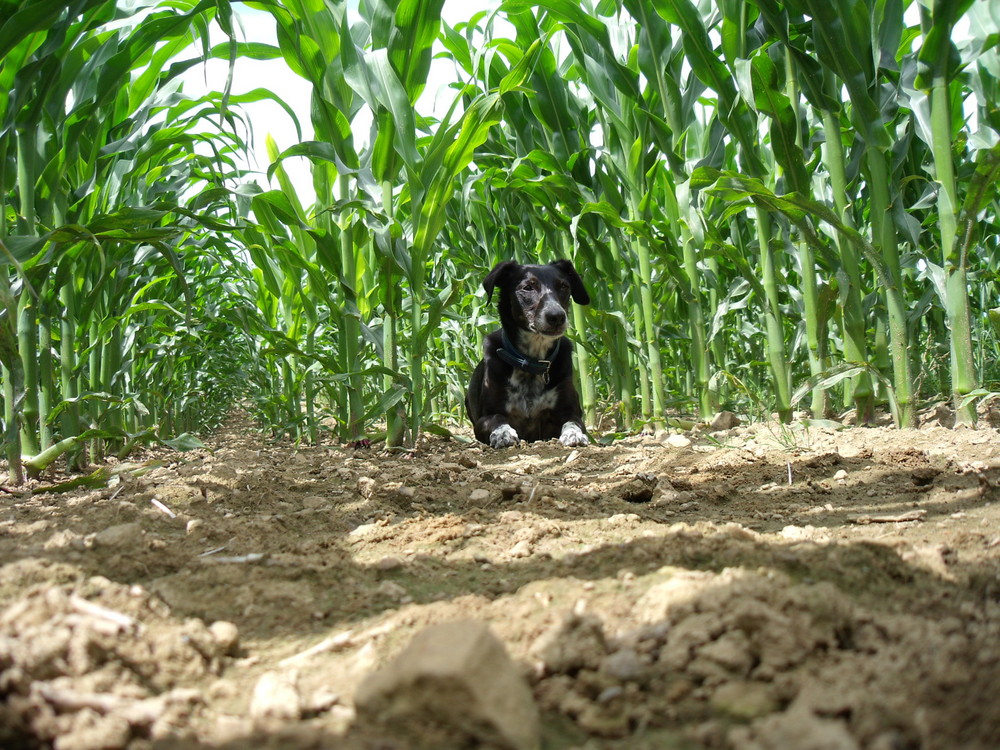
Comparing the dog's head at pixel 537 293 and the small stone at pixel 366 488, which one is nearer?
the small stone at pixel 366 488

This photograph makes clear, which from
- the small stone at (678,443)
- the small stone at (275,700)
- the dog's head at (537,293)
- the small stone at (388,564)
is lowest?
the small stone at (678,443)

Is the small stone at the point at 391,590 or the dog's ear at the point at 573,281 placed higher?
the dog's ear at the point at 573,281

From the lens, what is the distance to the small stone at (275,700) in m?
0.92

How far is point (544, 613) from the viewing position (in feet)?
3.80

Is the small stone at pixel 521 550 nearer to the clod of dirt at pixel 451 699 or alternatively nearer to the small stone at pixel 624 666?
the small stone at pixel 624 666

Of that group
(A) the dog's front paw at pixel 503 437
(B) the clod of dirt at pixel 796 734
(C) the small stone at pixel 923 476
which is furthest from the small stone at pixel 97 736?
(A) the dog's front paw at pixel 503 437

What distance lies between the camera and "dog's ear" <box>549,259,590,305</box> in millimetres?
5086

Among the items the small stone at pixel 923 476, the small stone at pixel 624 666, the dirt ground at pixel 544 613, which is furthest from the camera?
the small stone at pixel 923 476

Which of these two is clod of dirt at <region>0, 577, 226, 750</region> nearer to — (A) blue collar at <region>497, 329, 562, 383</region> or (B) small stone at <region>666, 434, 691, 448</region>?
(B) small stone at <region>666, 434, 691, 448</region>

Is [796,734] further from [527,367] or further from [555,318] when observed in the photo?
[527,367]

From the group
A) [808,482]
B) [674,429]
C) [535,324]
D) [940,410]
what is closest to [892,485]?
[808,482]

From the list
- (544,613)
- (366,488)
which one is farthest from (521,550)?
(366,488)

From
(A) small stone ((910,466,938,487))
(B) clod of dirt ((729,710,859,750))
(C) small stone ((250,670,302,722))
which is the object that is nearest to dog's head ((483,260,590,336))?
(A) small stone ((910,466,938,487))

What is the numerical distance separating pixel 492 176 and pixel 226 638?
4.37 metres
